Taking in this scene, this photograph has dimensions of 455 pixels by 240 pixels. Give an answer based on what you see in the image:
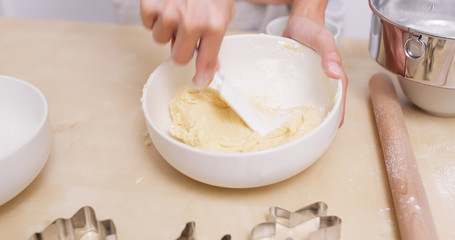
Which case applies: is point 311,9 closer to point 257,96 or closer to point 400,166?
point 257,96

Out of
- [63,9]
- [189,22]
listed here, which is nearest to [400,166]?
[189,22]

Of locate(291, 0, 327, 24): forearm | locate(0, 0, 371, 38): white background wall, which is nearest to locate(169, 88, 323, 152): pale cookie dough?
locate(291, 0, 327, 24): forearm

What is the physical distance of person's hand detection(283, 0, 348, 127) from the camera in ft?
2.44

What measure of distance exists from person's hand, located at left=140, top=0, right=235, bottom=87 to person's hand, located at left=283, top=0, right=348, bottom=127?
0.65ft

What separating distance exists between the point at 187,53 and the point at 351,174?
320 mm

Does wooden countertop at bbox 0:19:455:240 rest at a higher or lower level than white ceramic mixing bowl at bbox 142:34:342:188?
lower

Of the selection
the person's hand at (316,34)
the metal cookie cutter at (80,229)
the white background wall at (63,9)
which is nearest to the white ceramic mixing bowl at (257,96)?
the person's hand at (316,34)

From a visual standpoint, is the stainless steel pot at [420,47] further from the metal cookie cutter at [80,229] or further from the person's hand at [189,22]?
the metal cookie cutter at [80,229]

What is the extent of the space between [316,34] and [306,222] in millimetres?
348

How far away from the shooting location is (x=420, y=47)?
2.35 feet

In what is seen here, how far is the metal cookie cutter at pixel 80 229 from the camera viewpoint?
603mm

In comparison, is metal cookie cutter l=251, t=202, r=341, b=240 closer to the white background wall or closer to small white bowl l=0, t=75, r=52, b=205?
small white bowl l=0, t=75, r=52, b=205

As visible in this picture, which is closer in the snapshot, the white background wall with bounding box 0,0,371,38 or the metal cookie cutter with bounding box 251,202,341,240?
the metal cookie cutter with bounding box 251,202,341,240

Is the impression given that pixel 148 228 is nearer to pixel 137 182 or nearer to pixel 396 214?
pixel 137 182
